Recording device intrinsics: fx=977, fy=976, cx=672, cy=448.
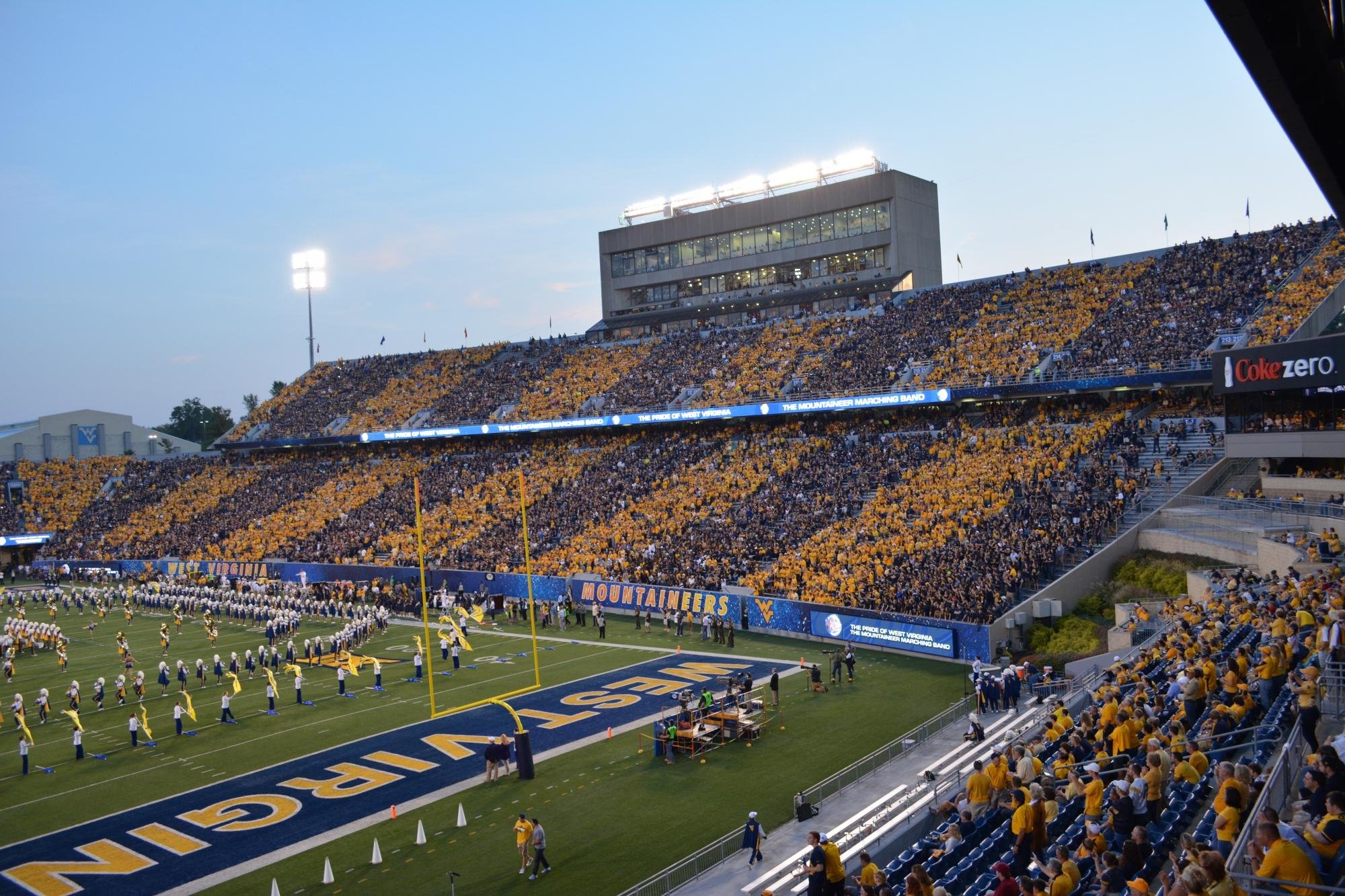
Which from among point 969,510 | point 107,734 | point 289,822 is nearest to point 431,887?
point 289,822

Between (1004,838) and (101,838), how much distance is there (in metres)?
14.2

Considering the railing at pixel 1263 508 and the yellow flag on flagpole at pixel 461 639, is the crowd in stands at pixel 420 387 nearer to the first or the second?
the yellow flag on flagpole at pixel 461 639

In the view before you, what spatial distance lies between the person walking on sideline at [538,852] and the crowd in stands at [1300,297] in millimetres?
26974

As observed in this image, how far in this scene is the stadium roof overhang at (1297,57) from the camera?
6266mm

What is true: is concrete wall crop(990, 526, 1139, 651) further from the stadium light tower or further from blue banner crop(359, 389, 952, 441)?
the stadium light tower

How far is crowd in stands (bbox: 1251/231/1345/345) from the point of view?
101 ft

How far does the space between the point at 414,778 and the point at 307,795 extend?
1.89m

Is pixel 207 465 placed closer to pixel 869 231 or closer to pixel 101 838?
pixel 869 231

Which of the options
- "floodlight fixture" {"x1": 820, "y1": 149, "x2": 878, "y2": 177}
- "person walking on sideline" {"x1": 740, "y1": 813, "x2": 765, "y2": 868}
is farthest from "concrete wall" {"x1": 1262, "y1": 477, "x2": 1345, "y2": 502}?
"floodlight fixture" {"x1": 820, "y1": 149, "x2": 878, "y2": 177}

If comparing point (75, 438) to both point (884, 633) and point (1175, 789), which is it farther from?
point (1175, 789)

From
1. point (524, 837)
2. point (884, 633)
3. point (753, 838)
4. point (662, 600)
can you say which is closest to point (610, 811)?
point (524, 837)

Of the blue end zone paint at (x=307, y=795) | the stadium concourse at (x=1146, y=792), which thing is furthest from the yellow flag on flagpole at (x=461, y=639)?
the stadium concourse at (x=1146, y=792)

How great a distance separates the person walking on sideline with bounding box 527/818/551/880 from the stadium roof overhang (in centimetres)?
1208

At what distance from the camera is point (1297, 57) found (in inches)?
263
